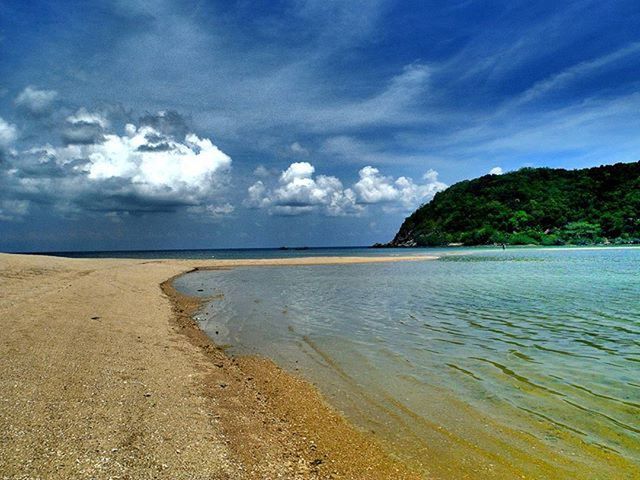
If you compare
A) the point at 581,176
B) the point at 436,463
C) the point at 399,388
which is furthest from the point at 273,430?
the point at 581,176

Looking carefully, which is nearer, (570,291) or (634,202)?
(570,291)

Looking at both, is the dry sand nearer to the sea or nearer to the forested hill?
the sea

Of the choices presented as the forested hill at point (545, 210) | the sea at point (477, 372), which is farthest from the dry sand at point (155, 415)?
the forested hill at point (545, 210)

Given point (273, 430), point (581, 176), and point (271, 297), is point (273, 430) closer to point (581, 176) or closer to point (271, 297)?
point (271, 297)

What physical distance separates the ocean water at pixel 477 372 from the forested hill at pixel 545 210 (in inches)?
5674

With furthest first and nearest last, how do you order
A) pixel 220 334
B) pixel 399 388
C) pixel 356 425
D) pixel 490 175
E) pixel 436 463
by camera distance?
1. pixel 490 175
2. pixel 220 334
3. pixel 399 388
4. pixel 356 425
5. pixel 436 463

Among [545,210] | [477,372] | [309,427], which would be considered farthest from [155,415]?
[545,210]

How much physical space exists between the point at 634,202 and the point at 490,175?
7012cm

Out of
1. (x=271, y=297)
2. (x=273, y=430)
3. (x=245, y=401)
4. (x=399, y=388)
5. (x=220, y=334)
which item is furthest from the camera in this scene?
(x=271, y=297)

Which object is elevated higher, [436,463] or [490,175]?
[490,175]

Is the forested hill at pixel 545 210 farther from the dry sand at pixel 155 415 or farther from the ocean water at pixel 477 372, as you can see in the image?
the dry sand at pixel 155 415

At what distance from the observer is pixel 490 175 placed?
196m

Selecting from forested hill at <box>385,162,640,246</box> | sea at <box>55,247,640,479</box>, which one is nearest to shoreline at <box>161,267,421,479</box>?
sea at <box>55,247,640,479</box>

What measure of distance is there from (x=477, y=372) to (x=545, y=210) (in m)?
170
